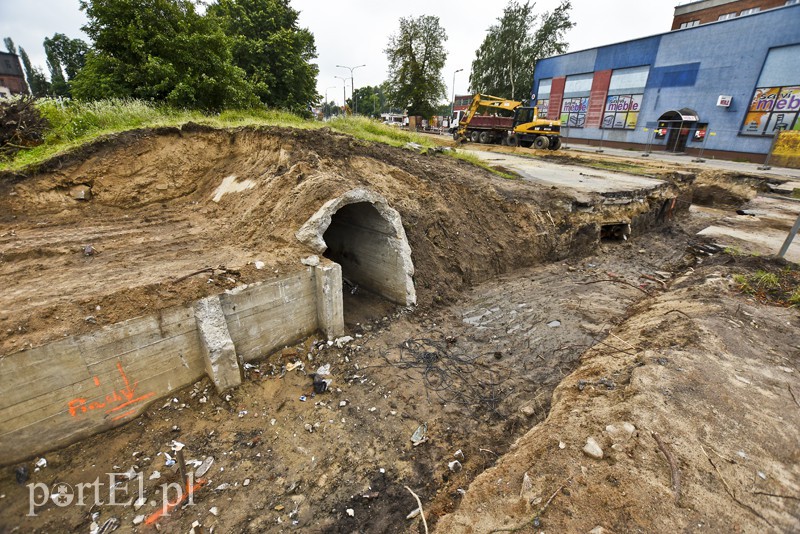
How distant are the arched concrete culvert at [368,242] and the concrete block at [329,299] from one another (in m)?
0.48

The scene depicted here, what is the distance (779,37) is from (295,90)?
28.4 m

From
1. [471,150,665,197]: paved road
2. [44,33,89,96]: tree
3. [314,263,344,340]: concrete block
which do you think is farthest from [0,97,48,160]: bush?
[44,33,89,96]: tree

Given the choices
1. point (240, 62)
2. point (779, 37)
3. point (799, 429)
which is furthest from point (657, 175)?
point (240, 62)

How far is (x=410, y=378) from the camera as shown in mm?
5957

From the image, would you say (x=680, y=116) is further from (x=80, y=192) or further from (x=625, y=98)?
(x=80, y=192)

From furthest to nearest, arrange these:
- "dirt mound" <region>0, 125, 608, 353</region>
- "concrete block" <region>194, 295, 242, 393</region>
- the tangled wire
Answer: the tangled wire < "concrete block" <region>194, 295, 242, 393</region> < "dirt mound" <region>0, 125, 608, 353</region>

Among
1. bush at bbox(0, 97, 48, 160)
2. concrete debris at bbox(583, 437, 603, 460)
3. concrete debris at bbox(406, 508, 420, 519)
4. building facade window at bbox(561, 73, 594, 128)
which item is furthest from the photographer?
building facade window at bbox(561, 73, 594, 128)

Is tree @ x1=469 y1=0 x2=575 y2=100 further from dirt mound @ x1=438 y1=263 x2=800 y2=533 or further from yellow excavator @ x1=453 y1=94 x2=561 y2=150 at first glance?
dirt mound @ x1=438 y1=263 x2=800 y2=533

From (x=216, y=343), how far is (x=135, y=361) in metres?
0.99

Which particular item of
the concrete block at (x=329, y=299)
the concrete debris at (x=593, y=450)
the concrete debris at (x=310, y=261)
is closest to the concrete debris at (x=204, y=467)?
the concrete block at (x=329, y=299)

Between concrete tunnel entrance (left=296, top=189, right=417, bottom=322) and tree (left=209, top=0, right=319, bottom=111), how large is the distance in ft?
48.5

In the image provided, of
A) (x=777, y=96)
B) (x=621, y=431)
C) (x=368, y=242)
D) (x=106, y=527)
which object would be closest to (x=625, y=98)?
(x=777, y=96)

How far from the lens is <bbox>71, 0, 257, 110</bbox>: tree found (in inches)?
443

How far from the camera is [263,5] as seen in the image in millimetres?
20625
